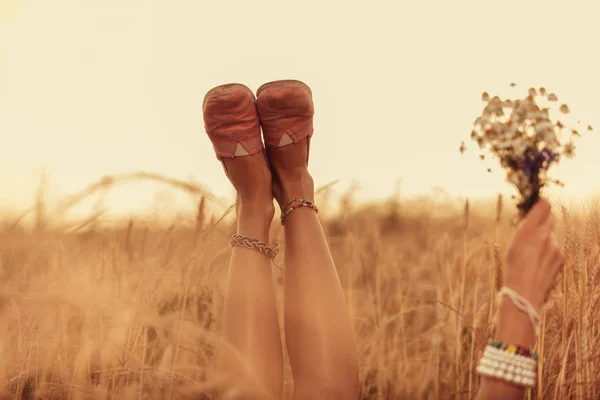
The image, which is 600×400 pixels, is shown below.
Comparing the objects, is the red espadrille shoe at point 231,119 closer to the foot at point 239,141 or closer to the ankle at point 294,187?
the foot at point 239,141

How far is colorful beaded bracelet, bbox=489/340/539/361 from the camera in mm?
1290

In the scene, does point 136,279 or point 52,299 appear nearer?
point 52,299

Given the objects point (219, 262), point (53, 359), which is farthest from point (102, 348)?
point (219, 262)

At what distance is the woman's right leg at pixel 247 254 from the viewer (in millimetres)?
1766

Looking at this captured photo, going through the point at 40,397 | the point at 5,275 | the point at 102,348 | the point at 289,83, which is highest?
the point at 289,83

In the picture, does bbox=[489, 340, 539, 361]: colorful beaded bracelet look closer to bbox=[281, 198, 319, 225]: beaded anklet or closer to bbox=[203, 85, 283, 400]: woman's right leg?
bbox=[203, 85, 283, 400]: woman's right leg

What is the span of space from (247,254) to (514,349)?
836 millimetres

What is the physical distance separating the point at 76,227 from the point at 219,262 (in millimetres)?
480

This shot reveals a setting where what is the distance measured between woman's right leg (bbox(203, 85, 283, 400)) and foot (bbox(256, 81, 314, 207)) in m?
→ 0.03

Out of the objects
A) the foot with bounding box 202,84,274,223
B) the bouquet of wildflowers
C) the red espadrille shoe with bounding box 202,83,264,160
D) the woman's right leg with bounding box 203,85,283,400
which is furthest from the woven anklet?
the bouquet of wildflowers

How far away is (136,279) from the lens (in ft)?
6.36

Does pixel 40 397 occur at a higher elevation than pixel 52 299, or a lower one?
lower

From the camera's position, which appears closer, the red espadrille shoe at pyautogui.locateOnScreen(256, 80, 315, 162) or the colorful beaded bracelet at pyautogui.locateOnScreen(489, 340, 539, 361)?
the colorful beaded bracelet at pyautogui.locateOnScreen(489, 340, 539, 361)

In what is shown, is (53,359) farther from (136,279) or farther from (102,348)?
(136,279)
